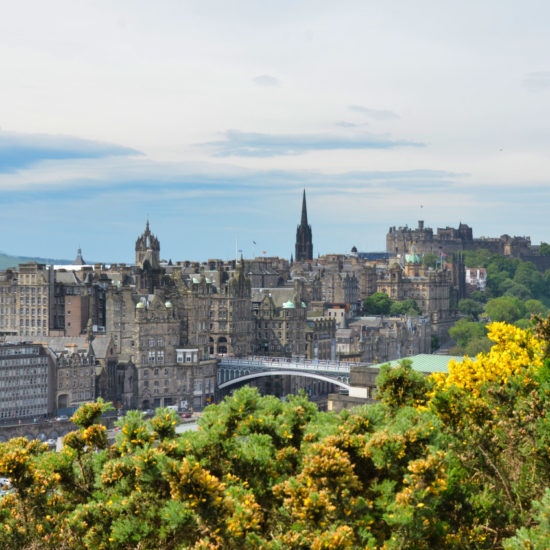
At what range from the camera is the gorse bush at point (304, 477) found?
86.8ft

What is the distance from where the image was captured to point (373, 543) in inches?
1051

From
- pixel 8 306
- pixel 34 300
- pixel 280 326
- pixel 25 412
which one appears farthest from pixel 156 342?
pixel 280 326

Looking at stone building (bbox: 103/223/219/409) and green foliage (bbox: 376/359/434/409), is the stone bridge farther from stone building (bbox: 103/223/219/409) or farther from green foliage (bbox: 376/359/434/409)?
green foliage (bbox: 376/359/434/409)

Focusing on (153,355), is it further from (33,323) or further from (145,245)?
(145,245)

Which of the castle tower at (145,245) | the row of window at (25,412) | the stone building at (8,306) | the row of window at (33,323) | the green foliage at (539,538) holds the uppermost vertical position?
the castle tower at (145,245)

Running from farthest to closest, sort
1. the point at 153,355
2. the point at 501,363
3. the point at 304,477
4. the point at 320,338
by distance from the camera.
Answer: the point at 320,338 → the point at 153,355 → the point at 501,363 → the point at 304,477

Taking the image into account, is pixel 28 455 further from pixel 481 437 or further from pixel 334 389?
pixel 334 389

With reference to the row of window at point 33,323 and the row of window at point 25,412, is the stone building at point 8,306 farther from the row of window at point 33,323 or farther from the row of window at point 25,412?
the row of window at point 25,412

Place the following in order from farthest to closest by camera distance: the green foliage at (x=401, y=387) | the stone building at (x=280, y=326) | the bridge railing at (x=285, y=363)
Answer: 1. the stone building at (x=280, y=326)
2. the bridge railing at (x=285, y=363)
3. the green foliage at (x=401, y=387)

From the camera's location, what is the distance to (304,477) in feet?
87.6

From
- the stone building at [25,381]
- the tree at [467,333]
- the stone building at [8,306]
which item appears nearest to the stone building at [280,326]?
the stone building at [8,306]

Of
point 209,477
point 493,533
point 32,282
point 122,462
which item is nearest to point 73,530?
point 122,462

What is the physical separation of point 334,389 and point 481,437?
12292cm

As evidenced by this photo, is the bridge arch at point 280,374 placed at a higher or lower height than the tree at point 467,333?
lower
